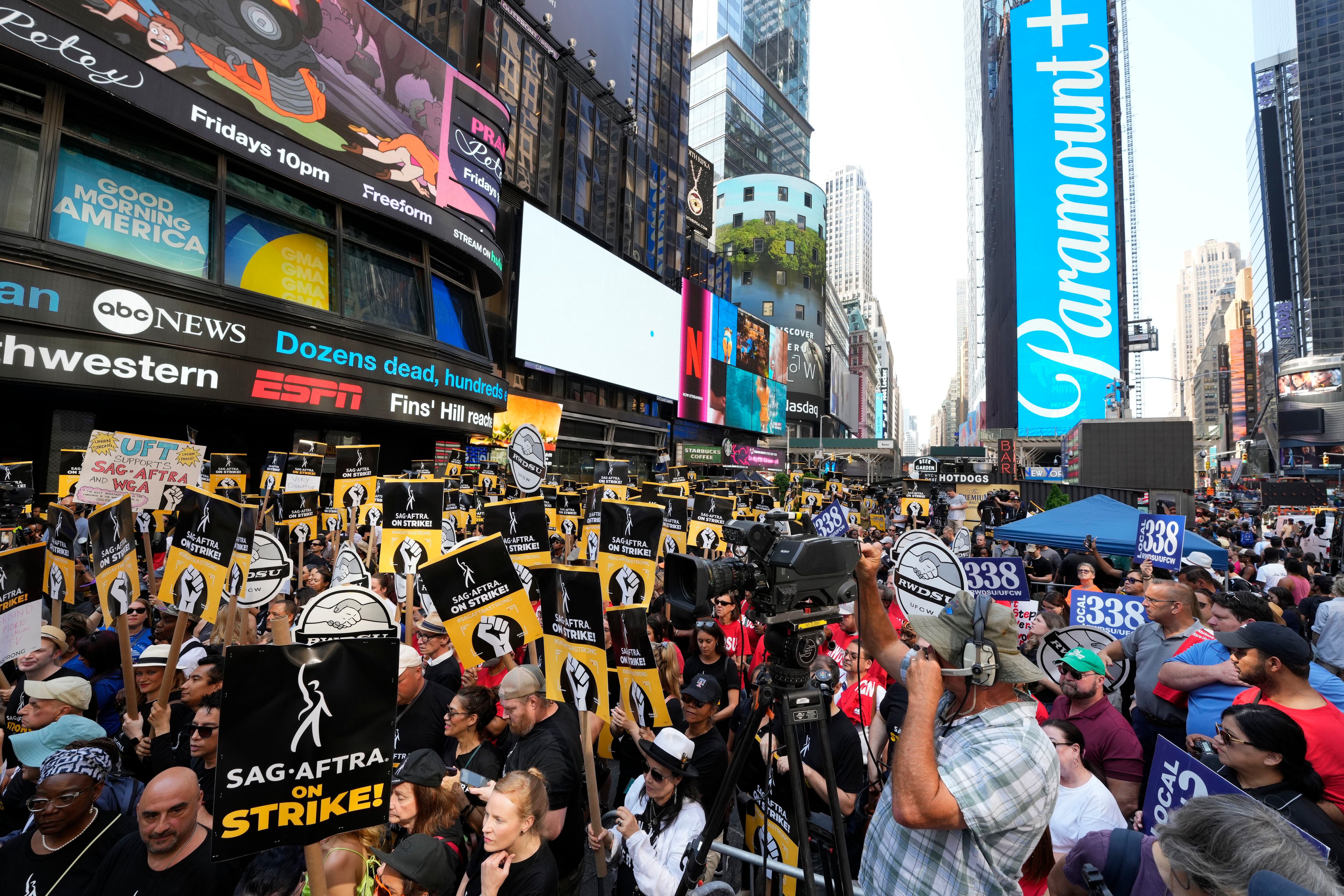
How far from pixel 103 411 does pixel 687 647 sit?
1443cm

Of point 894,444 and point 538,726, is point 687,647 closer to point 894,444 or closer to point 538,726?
point 538,726

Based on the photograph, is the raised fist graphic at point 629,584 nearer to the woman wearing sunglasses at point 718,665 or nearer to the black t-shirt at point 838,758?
the woman wearing sunglasses at point 718,665

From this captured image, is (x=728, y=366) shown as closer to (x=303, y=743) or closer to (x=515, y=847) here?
(x=515, y=847)

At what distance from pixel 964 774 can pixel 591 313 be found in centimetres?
3523

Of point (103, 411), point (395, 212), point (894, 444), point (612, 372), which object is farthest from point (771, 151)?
point (103, 411)

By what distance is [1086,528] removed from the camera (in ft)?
40.0

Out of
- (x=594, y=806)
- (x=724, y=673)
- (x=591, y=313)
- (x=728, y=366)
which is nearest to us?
(x=594, y=806)

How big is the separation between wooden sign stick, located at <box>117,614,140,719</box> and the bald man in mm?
2134

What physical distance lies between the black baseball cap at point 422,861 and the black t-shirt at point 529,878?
6.1 inches

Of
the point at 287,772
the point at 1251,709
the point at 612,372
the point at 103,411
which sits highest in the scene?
the point at 612,372

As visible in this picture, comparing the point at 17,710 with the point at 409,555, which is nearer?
the point at 17,710

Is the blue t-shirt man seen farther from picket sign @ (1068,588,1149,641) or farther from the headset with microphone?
the headset with microphone

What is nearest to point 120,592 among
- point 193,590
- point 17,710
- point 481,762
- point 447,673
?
point 193,590

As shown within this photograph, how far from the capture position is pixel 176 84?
13.6m
